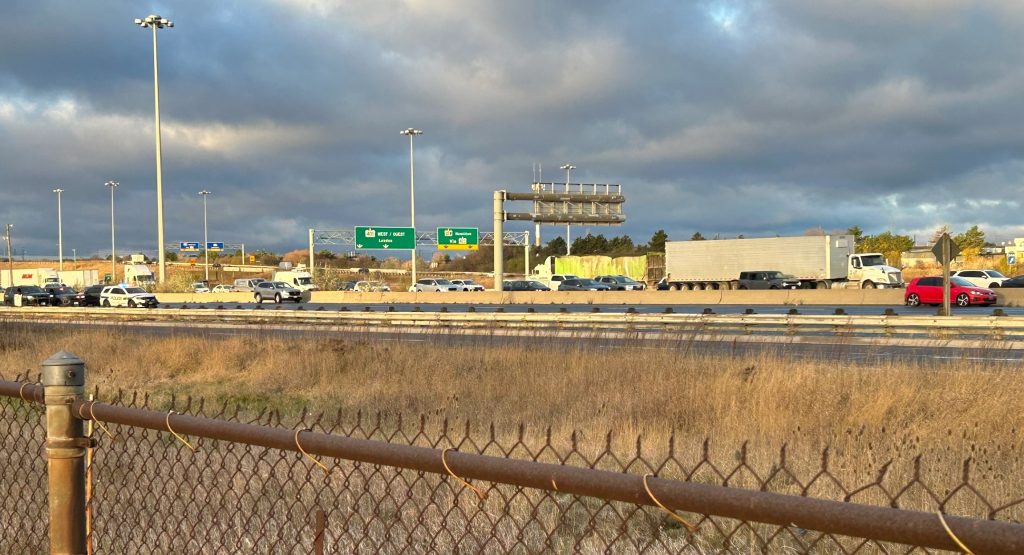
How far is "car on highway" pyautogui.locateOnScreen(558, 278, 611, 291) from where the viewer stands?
180 ft

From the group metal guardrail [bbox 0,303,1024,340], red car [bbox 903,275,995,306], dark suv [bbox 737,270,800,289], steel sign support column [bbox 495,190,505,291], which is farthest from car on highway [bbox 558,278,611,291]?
metal guardrail [bbox 0,303,1024,340]

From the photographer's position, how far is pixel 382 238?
237 feet

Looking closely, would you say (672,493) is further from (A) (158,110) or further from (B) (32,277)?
(B) (32,277)

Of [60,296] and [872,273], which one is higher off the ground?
[872,273]

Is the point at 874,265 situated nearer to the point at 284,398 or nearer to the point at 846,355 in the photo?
the point at 846,355

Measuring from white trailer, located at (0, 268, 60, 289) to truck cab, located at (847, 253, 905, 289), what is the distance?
72.5 meters

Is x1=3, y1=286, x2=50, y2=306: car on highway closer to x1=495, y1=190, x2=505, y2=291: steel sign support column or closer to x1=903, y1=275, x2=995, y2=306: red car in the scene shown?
x1=495, y1=190, x2=505, y2=291: steel sign support column

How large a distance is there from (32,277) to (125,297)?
2567 inches

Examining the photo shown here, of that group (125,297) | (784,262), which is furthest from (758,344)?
(125,297)

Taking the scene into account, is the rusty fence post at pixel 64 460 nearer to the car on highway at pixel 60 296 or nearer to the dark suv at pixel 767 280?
the dark suv at pixel 767 280

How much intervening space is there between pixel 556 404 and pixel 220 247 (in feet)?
376

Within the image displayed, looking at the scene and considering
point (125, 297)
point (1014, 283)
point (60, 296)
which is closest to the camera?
point (1014, 283)

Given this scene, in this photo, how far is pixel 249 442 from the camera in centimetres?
317

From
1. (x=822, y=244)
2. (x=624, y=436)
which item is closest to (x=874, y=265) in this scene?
(x=822, y=244)
